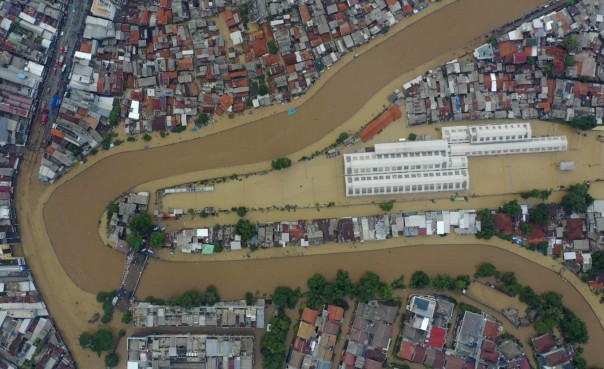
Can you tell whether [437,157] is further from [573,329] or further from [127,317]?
[127,317]

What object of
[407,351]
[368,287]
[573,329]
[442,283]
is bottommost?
[407,351]

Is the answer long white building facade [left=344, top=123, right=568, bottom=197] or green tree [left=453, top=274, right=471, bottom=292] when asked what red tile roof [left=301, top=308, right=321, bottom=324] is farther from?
green tree [left=453, top=274, right=471, bottom=292]

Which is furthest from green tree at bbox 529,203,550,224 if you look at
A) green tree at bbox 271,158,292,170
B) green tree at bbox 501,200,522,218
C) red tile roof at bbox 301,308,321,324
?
green tree at bbox 271,158,292,170

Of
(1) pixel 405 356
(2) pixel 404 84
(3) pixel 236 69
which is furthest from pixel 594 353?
(3) pixel 236 69

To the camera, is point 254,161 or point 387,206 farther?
point 254,161

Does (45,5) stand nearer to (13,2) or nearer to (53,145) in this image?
(13,2)

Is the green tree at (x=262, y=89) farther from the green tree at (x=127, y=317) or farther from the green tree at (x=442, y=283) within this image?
the green tree at (x=127, y=317)

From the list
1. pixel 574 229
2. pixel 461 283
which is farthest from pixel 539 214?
pixel 461 283
